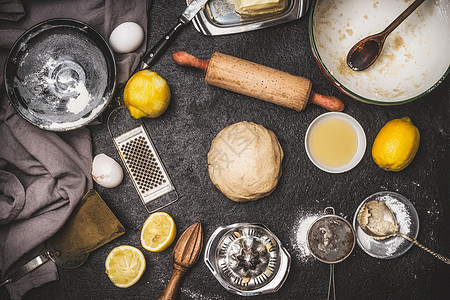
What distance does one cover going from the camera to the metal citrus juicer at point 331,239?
1.40m

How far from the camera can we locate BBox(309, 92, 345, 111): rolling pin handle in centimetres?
139

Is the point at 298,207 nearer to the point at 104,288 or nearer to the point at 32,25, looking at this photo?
the point at 104,288

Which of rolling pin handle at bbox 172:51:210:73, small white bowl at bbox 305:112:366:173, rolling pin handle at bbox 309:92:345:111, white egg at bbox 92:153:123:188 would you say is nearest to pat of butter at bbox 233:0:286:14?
rolling pin handle at bbox 172:51:210:73

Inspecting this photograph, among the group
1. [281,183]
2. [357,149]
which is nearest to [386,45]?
[357,149]

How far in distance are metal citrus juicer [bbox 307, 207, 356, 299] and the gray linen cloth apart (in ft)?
3.21

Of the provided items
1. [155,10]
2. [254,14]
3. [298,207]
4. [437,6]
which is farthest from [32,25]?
[437,6]

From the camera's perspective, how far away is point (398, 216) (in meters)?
1.45

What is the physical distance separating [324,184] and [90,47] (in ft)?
3.76

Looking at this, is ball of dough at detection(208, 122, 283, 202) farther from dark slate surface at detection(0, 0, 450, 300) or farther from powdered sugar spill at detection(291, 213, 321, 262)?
powdered sugar spill at detection(291, 213, 321, 262)

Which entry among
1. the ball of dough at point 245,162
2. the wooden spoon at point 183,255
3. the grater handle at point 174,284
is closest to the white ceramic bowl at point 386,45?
the ball of dough at point 245,162

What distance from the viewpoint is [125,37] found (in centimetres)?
138

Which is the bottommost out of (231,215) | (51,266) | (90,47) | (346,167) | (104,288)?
(104,288)

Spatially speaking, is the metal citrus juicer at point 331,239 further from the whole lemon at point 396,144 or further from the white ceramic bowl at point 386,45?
the white ceramic bowl at point 386,45

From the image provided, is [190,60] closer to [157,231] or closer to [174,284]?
[157,231]
